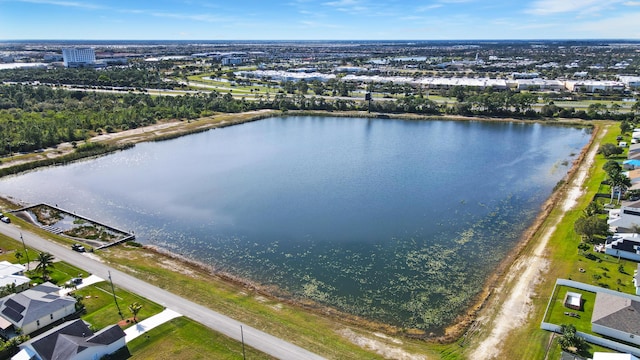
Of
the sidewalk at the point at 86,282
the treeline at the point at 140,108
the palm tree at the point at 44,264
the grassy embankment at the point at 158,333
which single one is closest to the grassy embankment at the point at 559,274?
the grassy embankment at the point at 158,333

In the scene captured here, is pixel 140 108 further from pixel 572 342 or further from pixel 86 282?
pixel 572 342

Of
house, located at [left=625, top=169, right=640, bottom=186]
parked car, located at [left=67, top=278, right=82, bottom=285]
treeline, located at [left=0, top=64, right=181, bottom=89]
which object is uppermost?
treeline, located at [left=0, top=64, right=181, bottom=89]

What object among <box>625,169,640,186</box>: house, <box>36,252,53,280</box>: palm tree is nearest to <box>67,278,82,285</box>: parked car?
<box>36,252,53,280</box>: palm tree

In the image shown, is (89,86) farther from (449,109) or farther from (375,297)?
(375,297)

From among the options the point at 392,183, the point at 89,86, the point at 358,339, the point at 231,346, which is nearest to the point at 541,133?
the point at 392,183

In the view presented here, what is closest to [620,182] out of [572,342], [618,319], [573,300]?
[573,300]

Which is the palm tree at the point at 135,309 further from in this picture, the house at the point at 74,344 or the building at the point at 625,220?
the building at the point at 625,220

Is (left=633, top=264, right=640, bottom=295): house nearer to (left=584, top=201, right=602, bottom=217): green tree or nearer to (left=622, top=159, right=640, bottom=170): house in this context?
(left=584, top=201, right=602, bottom=217): green tree
